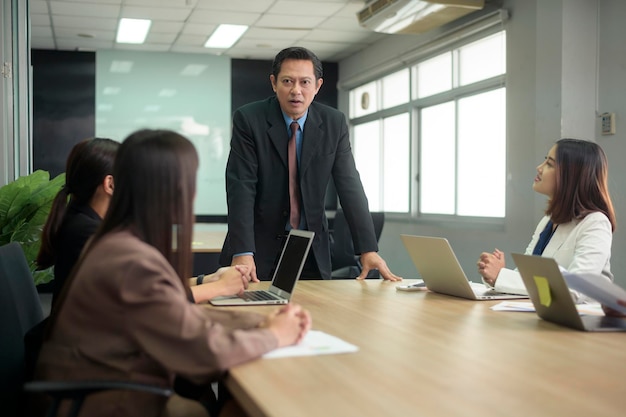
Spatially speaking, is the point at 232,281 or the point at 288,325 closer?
the point at 288,325

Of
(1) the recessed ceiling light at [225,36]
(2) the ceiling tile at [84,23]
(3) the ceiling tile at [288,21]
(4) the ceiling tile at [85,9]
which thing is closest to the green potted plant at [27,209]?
(4) the ceiling tile at [85,9]

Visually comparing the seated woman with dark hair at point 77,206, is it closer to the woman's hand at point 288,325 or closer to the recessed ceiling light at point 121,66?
the woman's hand at point 288,325

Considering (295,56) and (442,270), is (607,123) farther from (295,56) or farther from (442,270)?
(442,270)

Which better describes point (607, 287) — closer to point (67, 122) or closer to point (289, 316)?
point (289, 316)

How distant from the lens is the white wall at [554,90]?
201 inches

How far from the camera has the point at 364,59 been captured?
927 cm

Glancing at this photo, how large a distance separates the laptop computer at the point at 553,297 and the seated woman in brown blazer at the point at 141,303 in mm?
789

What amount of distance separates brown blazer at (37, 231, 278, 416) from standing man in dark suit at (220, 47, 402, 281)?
1.47 meters

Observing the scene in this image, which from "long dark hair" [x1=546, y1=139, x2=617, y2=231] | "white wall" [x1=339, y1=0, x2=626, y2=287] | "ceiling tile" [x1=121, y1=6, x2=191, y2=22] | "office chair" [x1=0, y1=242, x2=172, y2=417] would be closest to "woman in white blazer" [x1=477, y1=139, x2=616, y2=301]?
"long dark hair" [x1=546, y1=139, x2=617, y2=231]

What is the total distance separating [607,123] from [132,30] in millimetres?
5359

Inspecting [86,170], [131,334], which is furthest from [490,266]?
[131,334]

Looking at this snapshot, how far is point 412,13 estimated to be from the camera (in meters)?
6.51

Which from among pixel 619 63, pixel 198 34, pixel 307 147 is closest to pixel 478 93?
pixel 619 63

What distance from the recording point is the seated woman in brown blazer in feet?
4.38
